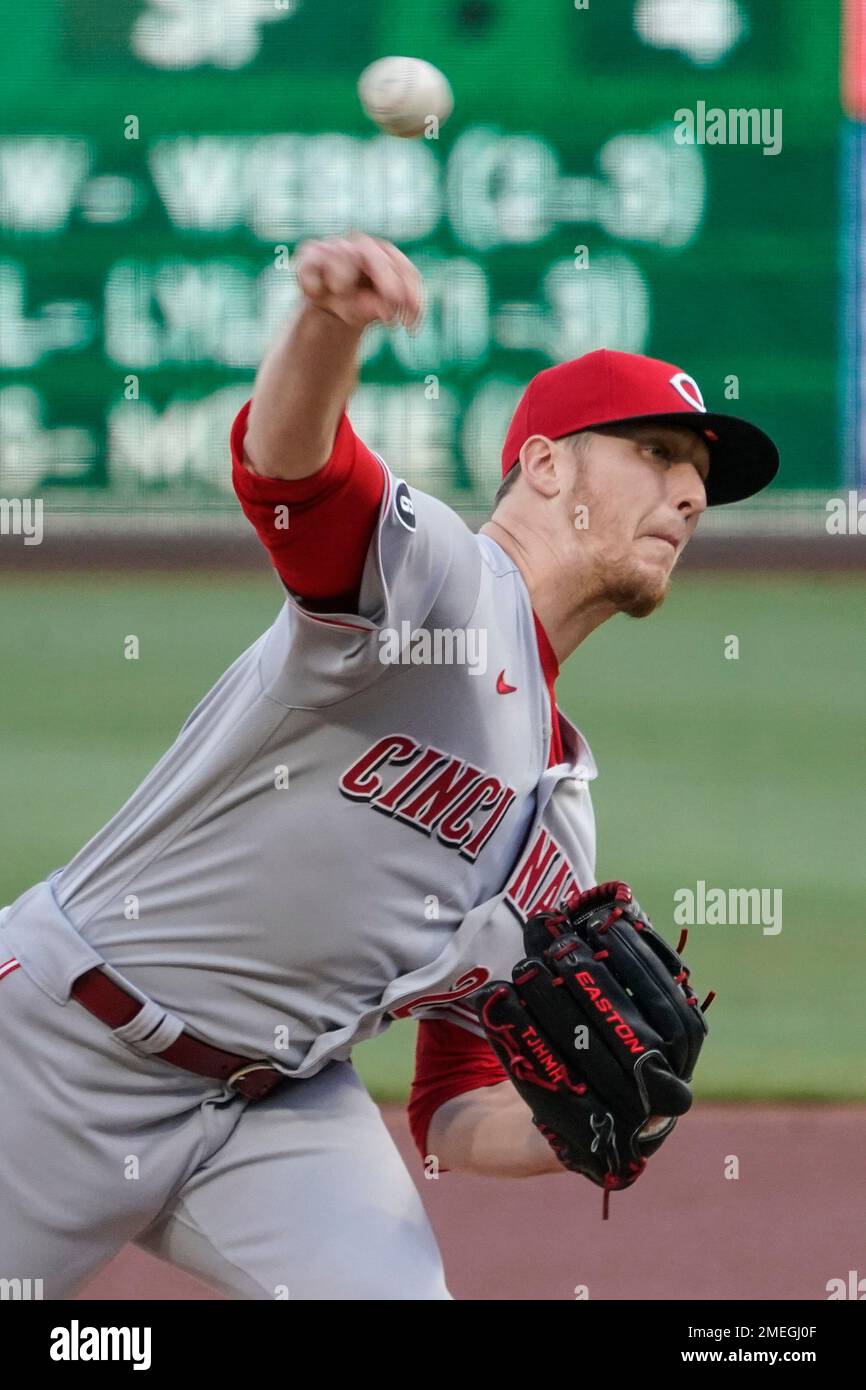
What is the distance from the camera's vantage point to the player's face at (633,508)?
5.49ft

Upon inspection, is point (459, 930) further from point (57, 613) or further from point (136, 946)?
point (57, 613)

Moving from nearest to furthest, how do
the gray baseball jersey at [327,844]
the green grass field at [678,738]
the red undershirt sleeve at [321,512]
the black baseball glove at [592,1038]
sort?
the red undershirt sleeve at [321,512], the gray baseball jersey at [327,844], the black baseball glove at [592,1038], the green grass field at [678,738]

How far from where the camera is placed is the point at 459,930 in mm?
1589

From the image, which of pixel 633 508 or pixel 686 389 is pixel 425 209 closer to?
pixel 686 389

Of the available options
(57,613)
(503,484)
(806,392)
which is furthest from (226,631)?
(503,484)

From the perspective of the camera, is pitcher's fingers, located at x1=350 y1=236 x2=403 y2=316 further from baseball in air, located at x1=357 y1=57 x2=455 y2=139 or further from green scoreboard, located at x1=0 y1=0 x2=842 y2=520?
green scoreboard, located at x1=0 y1=0 x2=842 y2=520

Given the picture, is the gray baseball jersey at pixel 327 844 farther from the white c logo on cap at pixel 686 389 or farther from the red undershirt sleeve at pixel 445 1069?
the white c logo on cap at pixel 686 389

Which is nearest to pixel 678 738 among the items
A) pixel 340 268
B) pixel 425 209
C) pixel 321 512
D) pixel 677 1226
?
pixel 425 209


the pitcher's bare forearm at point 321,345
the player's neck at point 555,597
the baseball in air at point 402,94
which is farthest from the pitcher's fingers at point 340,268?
the baseball in air at point 402,94

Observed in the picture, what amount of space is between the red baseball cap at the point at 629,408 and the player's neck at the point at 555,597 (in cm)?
14

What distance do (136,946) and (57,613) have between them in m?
4.05

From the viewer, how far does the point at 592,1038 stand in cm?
158

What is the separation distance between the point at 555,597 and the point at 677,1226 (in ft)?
5.76
